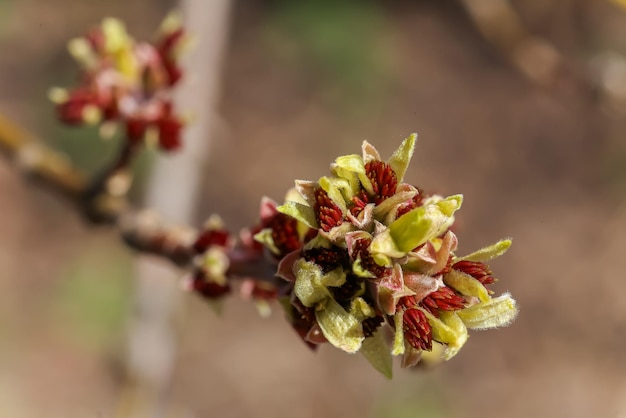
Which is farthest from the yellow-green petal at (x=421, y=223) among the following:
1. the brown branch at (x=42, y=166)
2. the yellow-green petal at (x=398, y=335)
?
the brown branch at (x=42, y=166)

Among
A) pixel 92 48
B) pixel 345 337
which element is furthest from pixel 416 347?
pixel 92 48

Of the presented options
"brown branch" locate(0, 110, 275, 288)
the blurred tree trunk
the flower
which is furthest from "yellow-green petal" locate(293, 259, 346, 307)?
the blurred tree trunk

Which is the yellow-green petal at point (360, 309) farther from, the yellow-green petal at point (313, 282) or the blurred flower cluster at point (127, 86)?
the blurred flower cluster at point (127, 86)

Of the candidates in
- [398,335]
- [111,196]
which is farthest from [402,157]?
[111,196]

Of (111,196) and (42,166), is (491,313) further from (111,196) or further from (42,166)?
(42,166)

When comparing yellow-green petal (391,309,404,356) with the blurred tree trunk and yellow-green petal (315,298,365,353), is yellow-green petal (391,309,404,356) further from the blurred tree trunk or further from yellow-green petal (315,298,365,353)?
the blurred tree trunk

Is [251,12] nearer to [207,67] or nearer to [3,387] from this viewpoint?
[207,67]

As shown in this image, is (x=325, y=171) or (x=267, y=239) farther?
(x=325, y=171)
